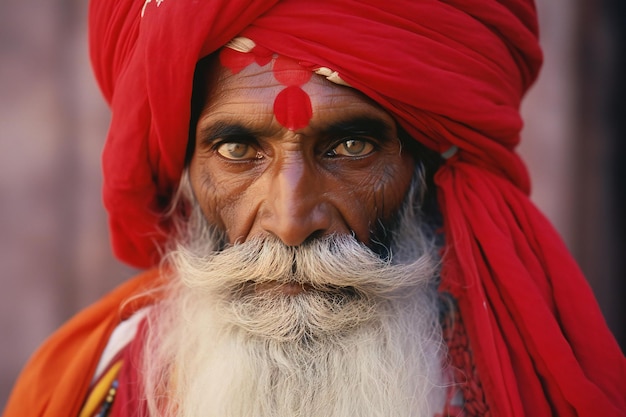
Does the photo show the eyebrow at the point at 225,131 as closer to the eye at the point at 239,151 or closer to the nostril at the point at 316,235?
the eye at the point at 239,151

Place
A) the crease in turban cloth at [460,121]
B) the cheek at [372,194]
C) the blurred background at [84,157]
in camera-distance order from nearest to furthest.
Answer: the crease in turban cloth at [460,121] < the cheek at [372,194] < the blurred background at [84,157]

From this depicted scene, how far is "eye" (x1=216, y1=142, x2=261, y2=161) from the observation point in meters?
1.54

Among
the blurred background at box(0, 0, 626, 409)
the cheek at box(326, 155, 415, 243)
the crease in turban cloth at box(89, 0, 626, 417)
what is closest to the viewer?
the crease in turban cloth at box(89, 0, 626, 417)

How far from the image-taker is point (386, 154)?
5.18 ft

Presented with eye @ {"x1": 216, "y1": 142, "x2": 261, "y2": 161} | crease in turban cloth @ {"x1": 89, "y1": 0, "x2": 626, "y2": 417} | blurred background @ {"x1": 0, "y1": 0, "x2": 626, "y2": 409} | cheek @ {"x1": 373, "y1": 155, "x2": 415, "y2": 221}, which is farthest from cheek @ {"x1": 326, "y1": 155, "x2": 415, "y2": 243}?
blurred background @ {"x1": 0, "y1": 0, "x2": 626, "y2": 409}

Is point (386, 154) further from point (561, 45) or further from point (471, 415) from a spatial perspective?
point (561, 45)

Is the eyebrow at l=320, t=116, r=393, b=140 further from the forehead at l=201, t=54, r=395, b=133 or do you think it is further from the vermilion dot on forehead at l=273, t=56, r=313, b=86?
the vermilion dot on forehead at l=273, t=56, r=313, b=86

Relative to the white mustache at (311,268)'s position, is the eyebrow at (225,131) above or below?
above

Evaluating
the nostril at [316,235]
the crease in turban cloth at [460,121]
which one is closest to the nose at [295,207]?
the nostril at [316,235]

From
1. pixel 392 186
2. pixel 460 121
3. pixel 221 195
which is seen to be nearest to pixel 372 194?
pixel 392 186

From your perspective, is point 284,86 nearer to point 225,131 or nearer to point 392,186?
point 225,131

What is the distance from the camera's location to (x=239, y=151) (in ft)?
5.07

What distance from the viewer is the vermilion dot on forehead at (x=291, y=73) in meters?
1.45

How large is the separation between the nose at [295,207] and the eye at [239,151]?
0.33ft
